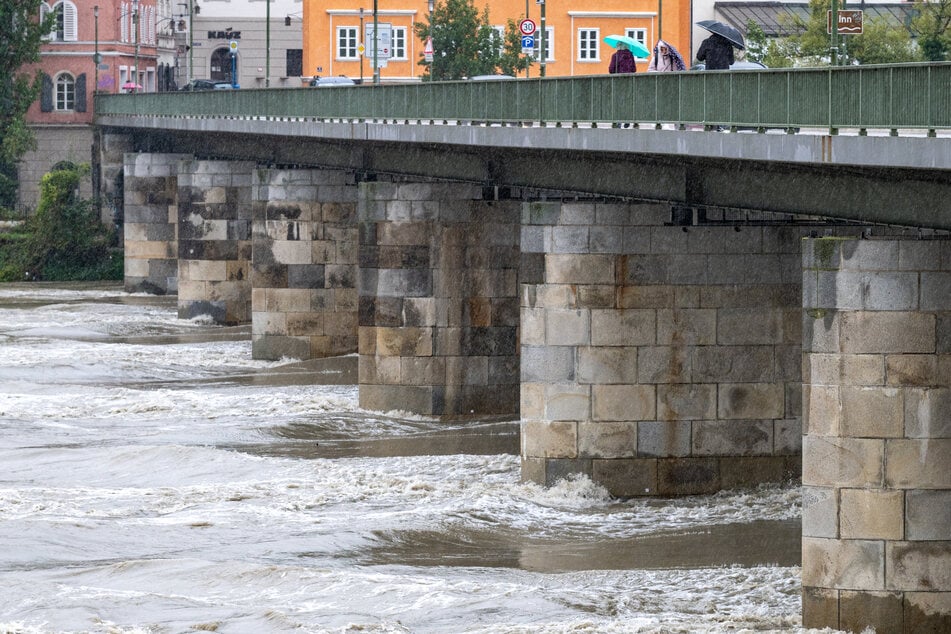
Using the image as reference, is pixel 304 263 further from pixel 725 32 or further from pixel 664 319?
pixel 725 32

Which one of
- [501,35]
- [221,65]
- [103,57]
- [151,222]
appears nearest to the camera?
[151,222]

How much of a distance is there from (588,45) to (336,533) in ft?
196

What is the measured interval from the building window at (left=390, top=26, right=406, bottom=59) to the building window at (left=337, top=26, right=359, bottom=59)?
7.69 ft

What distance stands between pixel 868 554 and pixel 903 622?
793 mm

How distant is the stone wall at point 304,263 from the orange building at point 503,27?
105ft

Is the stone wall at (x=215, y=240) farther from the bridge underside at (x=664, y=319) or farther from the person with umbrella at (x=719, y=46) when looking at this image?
the person with umbrella at (x=719, y=46)

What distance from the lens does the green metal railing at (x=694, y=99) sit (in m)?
23.4

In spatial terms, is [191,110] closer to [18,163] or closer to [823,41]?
[823,41]

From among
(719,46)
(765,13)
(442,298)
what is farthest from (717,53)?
(765,13)

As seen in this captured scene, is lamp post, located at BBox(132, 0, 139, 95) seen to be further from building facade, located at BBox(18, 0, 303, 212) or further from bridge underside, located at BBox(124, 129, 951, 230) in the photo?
→ bridge underside, located at BBox(124, 129, 951, 230)

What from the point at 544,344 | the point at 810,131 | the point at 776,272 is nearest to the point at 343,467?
the point at 544,344

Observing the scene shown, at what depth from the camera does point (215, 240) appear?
69312mm

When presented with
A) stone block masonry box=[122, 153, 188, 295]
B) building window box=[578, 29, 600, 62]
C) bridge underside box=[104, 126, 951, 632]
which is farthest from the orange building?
bridge underside box=[104, 126, 951, 632]

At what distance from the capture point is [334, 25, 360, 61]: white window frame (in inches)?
3831
